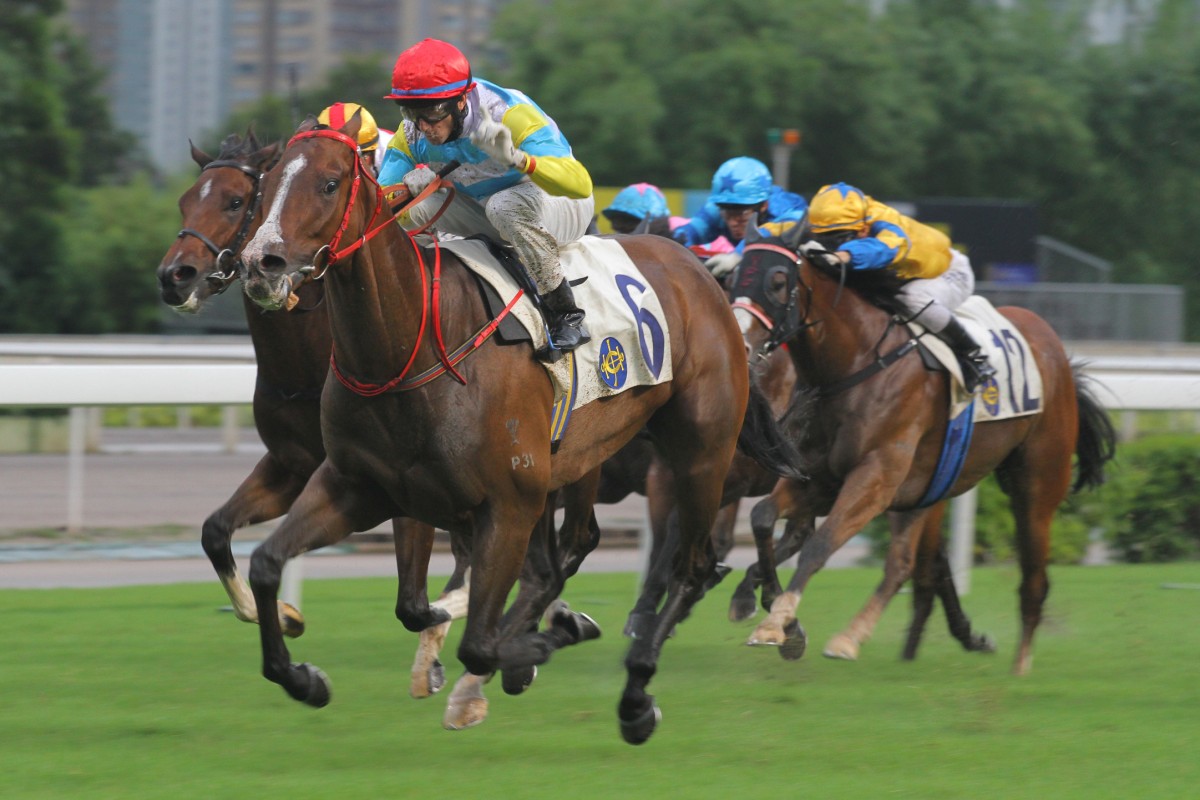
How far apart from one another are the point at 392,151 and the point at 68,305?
77.2ft

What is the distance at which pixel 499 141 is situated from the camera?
4375 millimetres

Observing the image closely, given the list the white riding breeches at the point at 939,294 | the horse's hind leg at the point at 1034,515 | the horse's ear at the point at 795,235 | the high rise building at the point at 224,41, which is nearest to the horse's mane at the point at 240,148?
the horse's ear at the point at 795,235

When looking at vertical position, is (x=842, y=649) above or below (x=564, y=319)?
below

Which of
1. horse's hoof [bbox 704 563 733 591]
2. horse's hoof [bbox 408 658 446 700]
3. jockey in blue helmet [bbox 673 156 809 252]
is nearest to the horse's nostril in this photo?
horse's hoof [bbox 408 658 446 700]

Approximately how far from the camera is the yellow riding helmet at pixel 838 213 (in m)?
6.37

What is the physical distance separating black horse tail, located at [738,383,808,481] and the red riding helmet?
1.85m

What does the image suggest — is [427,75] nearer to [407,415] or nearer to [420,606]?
[407,415]

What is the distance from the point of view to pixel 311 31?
6369 cm

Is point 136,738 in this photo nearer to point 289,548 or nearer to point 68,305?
point 289,548

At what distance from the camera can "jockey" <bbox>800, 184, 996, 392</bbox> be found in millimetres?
6297

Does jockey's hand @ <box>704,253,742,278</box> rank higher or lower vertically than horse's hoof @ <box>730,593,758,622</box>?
higher

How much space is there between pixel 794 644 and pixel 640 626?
2.99 feet

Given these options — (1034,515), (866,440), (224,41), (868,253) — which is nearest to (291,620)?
(866,440)

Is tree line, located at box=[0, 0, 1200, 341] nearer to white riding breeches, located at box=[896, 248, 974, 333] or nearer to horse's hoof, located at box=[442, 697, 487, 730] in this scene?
white riding breeches, located at box=[896, 248, 974, 333]
